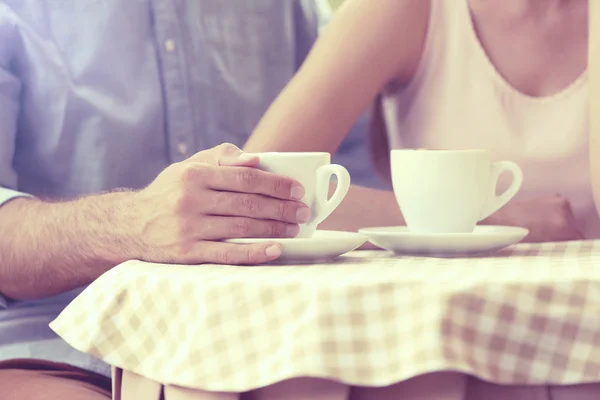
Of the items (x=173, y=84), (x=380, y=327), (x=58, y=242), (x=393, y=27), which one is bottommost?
(x=58, y=242)

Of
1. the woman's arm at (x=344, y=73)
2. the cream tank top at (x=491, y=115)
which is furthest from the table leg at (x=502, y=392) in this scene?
the cream tank top at (x=491, y=115)

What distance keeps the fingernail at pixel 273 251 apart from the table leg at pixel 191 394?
18 centimetres

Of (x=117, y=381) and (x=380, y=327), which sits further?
(x=117, y=381)

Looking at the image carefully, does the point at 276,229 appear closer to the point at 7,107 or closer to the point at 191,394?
the point at 191,394

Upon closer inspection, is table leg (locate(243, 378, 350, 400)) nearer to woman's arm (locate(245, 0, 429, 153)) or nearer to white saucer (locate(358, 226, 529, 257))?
white saucer (locate(358, 226, 529, 257))

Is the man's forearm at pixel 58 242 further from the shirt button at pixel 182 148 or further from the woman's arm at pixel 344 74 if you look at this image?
the shirt button at pixel 182 148

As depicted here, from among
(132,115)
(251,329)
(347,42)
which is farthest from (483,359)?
(132,115)

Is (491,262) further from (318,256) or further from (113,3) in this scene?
(113,3)

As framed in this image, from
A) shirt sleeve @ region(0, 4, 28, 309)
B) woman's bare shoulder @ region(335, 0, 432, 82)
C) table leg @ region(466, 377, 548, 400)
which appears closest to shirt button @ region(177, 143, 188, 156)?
shirt sleeve @ region(0, 4, 28, 309)

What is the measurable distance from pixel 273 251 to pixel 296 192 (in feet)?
0.30

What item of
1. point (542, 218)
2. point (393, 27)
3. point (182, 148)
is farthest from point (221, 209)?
point (182, 148)

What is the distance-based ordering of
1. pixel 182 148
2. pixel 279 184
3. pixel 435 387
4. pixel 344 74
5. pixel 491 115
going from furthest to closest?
pixel 182 148
pixel 491 115
pixel 344 74
pixel 279 184
pixel 435 387

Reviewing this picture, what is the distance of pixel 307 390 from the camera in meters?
0.59

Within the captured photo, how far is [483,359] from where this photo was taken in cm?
58
